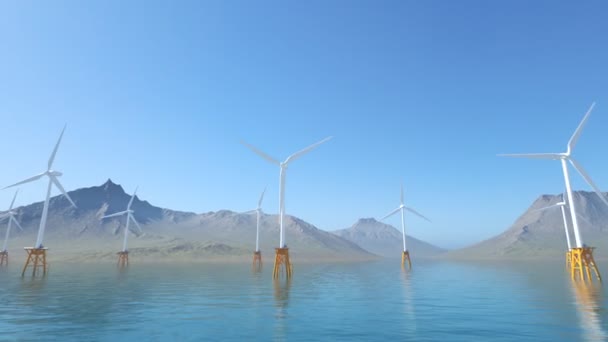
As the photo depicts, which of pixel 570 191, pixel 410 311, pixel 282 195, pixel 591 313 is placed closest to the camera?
pixel 591 313

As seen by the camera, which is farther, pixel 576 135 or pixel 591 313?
pixel 576 135

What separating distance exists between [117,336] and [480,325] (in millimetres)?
29837

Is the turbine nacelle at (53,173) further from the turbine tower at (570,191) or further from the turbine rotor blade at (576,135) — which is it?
the turbine rotor blade at (576,135)

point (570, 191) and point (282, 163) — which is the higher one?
point (282, 163)

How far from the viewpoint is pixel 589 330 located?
29.8 m

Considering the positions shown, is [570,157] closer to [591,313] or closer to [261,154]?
[591,313]

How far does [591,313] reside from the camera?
124 feet

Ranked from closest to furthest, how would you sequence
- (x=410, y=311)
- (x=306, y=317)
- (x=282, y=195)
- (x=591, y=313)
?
(x=306, y=317)
(x=591, y=313)
(x=410, y=311)
(x=282, y=195)

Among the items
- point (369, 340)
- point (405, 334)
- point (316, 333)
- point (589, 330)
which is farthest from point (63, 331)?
point (589, 330)

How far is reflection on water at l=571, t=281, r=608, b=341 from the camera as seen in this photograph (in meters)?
28.3

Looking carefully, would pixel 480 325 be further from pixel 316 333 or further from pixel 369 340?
pixel 316 333

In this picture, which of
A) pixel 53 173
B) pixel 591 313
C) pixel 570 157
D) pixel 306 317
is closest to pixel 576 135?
pixel 570 157

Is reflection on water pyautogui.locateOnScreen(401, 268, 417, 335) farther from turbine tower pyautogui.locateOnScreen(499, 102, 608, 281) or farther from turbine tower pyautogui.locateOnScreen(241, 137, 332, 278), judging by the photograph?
turbine tower pyautogui.locateOnScreen(499, 102, 608, 281)

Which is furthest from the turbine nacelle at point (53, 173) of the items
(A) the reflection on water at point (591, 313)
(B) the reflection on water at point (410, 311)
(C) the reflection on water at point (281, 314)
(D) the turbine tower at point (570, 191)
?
(A) the reflection on water at point (591, 313)
